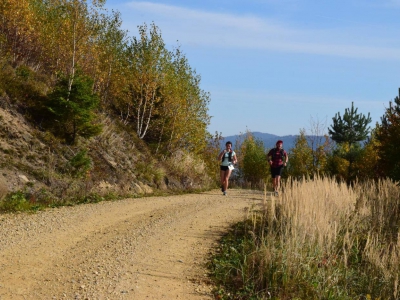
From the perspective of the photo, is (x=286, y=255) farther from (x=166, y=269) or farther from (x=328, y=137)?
(x=328, y=137)

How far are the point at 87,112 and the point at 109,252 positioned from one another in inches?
370

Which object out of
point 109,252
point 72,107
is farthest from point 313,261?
point 72,107

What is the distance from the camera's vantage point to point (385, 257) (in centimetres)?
776

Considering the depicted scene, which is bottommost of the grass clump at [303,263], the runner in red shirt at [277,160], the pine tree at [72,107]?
the grass clump at [303,263]

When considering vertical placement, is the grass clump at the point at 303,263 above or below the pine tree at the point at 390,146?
below

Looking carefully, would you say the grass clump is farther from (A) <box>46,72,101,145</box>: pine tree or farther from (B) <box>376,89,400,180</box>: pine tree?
(B) <box>376,89,400,180</box>: pine tree

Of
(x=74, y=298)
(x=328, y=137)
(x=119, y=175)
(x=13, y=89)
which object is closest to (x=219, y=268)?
(x=74, y=298)

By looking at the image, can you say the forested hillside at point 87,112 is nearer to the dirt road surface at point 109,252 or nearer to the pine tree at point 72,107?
the pine tree at point 72,107

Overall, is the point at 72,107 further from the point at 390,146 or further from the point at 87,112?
the point at 390,146

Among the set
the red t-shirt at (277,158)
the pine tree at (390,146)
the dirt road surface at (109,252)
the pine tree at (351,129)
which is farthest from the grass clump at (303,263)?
the pine tree at (351,129)

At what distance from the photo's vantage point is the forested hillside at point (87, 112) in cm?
1442

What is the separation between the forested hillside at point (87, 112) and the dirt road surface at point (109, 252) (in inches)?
101

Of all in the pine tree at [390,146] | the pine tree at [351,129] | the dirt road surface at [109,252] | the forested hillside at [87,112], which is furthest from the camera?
the pine tree at [351,129]

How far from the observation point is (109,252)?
7695 mm
